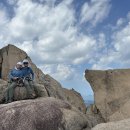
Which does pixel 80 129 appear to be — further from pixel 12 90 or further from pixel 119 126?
pixel 12 90

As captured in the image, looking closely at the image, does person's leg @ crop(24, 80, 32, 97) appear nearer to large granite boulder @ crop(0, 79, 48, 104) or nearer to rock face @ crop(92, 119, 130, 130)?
large granite boulder @ crop(0, 79, 48, 104)

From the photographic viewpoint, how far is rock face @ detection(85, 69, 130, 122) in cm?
4988

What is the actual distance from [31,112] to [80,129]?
293 cm

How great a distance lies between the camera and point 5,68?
180ft

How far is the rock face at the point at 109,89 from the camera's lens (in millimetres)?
49875

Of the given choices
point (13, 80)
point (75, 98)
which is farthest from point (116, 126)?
point (75, 98)

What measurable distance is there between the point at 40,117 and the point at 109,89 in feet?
91.2

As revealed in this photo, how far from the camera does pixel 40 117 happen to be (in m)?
24.5

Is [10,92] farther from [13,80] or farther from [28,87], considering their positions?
[28,87]

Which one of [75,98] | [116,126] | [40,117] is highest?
[75,98]

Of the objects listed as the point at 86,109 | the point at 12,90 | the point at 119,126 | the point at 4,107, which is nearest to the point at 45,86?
the point at 12,90

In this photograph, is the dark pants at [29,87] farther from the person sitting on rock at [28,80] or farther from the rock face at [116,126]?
the rock face at [116,126]

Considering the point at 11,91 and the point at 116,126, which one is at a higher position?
the point at 11,91

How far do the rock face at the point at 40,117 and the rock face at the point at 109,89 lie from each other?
24.3 m
